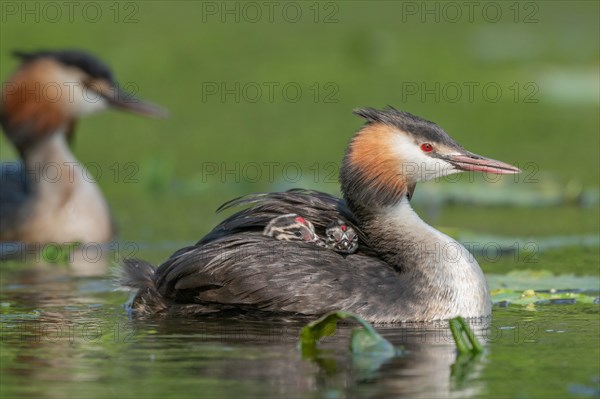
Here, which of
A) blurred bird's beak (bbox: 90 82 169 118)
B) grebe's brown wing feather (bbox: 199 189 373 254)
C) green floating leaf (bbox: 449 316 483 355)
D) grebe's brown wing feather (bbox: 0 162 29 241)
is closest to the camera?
green floating leaf (bbox: 449 316 483 355)

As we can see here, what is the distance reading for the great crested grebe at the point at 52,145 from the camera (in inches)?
588

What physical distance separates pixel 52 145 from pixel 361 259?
6.46 meters

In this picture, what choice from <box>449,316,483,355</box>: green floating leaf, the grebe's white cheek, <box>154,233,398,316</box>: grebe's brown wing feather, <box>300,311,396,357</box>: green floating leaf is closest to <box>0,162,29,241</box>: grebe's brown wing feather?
<box>154,233,398,316</box>: grebe's brown wing feather

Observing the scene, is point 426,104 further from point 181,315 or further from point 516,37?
point 181,315

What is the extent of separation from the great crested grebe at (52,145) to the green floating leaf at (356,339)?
21.0 ft

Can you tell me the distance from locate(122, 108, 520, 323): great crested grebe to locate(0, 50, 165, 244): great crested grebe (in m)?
4.66

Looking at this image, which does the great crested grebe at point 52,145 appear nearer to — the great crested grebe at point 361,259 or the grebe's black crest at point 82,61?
the grebe's black crest at point 82,61

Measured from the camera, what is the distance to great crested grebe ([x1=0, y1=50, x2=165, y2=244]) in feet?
49.0

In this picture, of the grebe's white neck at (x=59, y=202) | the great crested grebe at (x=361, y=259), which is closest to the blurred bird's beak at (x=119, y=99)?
the grebe's white neck at (x=59, y=202)

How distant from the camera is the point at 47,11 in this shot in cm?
2733

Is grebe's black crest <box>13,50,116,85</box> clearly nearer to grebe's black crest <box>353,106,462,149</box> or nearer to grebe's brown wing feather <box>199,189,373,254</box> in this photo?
grebe's brown wing feather <box>199,189,373,254</box>

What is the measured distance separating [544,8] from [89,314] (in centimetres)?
2195

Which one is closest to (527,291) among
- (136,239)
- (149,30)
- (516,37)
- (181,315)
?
(181,315)

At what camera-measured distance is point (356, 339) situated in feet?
27.6
